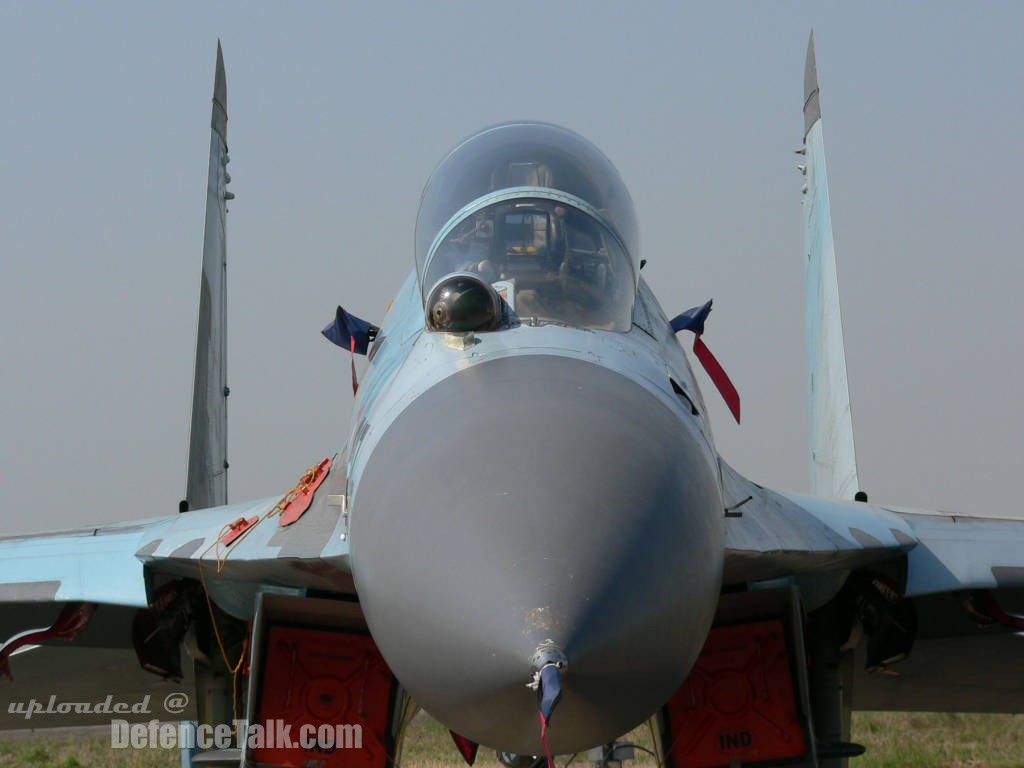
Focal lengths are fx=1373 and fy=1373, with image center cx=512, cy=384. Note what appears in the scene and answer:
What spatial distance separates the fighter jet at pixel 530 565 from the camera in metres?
3.71

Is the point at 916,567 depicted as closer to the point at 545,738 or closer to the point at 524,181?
the point at 524,181

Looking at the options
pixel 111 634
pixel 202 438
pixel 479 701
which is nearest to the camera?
pixel 479 701

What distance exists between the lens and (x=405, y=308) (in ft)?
19.9

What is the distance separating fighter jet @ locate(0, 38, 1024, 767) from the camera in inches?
146

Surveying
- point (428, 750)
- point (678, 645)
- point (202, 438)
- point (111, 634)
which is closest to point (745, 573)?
point (678, 645)

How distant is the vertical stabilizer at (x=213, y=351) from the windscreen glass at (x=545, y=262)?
Answer: 4.60 meters

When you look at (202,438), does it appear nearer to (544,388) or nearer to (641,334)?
(641,334)

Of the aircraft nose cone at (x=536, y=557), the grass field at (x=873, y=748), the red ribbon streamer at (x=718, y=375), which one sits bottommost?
the grass field at (x=873, y=748)

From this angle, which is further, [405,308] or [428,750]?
[428,750]

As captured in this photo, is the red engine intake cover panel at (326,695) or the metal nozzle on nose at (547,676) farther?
the red engine intake cover panel at (326,695)

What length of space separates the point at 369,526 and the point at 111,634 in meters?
3.78

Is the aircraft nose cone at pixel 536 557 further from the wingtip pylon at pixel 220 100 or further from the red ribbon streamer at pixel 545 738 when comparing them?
the wingtip pylon at pixel 220 100

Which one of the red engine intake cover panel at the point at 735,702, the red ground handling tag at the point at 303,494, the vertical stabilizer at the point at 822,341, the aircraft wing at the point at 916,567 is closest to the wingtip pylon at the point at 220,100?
the vertical stabilizer at the point at 822,341

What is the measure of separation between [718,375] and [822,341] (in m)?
3.40
